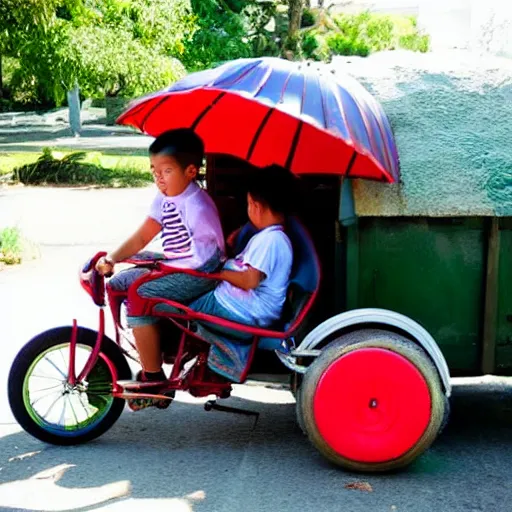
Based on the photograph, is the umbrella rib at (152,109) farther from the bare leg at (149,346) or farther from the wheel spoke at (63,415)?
the wheel spoke at (63,415)

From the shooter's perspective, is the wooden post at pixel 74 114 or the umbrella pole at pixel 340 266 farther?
Result: the wooden post at pixel 74 114

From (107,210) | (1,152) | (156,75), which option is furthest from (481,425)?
(1,152)

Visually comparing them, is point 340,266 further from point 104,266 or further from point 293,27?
point 293,27

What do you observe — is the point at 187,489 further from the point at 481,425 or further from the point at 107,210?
the point at 107,210

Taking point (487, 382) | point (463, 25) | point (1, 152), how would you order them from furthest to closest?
point (463, 25) → point (1, 152) → point (487, 382)

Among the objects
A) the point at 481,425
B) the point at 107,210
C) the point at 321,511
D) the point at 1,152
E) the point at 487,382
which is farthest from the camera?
the point at 1,152

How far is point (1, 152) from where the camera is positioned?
2219 centimetres

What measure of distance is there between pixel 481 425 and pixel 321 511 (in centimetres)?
143

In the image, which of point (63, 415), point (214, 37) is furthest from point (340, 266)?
point (214, 37)

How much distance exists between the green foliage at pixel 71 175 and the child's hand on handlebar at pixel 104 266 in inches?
503

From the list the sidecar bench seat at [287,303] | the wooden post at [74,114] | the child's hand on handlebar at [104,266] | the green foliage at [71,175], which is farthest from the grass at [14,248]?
the wooden post at [74,114]

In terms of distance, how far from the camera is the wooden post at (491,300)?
4086 mm

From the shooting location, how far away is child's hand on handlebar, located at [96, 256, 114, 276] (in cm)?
432

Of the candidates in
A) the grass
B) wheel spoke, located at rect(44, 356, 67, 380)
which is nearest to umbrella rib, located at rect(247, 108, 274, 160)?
wheel spoke, located at rect(44, 356, 67, 380)
